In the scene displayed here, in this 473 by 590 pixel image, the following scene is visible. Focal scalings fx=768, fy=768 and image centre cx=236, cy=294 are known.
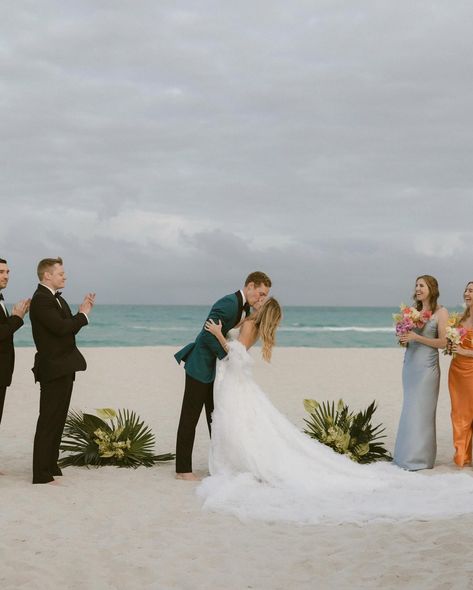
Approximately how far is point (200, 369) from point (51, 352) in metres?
1.42

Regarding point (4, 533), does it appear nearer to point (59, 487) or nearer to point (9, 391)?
point (59, 487)

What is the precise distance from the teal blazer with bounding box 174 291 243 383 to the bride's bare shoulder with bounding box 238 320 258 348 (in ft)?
0.35

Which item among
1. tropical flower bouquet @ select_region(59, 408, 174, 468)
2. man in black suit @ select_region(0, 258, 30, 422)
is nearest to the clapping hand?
man in black suit @ select_region(0, 258, 30, 422)

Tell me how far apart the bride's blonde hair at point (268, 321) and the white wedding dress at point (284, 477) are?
0.30 meters

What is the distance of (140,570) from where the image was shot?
489 centimetres

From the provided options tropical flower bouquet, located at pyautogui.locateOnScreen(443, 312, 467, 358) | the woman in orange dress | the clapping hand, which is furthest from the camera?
the woman in orange dress

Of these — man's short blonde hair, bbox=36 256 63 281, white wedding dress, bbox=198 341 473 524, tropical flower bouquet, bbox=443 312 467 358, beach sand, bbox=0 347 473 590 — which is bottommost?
beach sand, bbox=0 347 473 590

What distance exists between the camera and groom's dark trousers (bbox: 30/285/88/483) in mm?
6875

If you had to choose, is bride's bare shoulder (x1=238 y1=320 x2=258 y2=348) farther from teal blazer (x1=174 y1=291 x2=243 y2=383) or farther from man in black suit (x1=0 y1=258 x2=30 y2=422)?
man in black suit (x1=0 y1=258 x2=30 y2=422)

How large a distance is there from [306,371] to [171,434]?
9.77m

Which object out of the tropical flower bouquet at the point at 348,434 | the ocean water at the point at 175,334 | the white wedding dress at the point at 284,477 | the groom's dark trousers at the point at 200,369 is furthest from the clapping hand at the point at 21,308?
the ocean water at the point at 175,334

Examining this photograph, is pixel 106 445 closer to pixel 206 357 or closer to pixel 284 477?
pixel 206 357

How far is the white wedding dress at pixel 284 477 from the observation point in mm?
Answer: 6250

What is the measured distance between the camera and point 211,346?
7270mm
